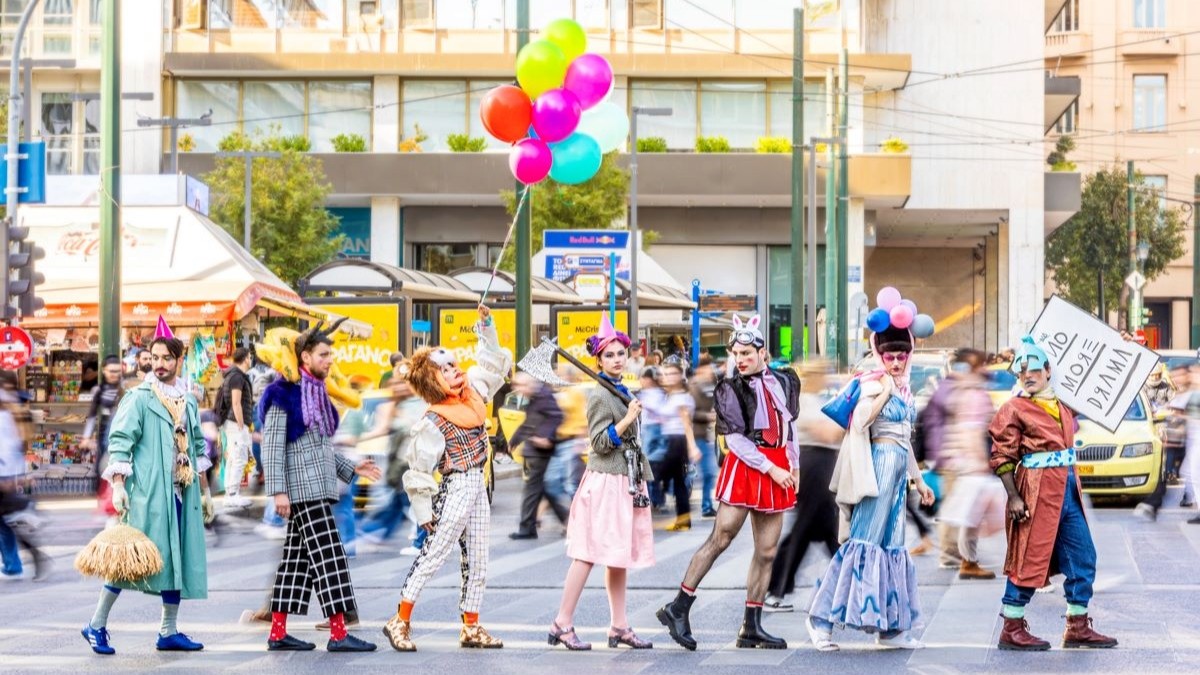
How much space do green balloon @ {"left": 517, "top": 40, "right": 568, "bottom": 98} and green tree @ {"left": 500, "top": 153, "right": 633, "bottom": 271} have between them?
31.9 m

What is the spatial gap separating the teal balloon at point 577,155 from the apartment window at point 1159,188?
185ft

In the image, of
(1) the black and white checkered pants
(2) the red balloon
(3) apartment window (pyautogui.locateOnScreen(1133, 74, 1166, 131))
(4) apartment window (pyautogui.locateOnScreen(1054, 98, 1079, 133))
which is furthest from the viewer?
(4) apartment window (pyautogui.locateOnScreen(1054, 98, 1079, 133))

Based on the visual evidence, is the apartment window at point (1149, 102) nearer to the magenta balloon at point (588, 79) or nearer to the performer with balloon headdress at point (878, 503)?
the magenta balloon at point (588, 79)

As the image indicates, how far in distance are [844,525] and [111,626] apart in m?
4.40

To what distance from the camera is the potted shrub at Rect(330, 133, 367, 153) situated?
48.8m

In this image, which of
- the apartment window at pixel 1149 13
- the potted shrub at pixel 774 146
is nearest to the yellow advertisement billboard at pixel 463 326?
the potted shrub at pixel 774 146

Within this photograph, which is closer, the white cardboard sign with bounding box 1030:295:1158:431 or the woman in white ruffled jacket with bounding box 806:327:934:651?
the woman in white ruffled jacket with bounding box 806:327:934:651

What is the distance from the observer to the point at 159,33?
4862cm

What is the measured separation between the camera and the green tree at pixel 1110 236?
65.2 m

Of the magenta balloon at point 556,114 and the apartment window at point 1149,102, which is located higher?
the apartment window at point 1149,102

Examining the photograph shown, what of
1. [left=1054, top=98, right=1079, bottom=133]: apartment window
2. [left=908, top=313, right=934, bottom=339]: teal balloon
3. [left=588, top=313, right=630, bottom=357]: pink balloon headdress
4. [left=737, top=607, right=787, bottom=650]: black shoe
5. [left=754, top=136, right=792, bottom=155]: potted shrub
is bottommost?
[left=737, top=607, right=787, bottom=650]: black shoe

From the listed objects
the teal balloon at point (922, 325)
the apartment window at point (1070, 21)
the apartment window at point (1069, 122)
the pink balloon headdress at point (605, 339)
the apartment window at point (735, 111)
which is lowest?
the pink balloon headdress at point (605, 339)

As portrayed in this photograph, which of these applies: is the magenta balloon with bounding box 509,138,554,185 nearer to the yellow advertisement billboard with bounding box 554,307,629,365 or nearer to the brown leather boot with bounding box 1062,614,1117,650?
the brown leather boot with bounding box 1062,614,1117,650

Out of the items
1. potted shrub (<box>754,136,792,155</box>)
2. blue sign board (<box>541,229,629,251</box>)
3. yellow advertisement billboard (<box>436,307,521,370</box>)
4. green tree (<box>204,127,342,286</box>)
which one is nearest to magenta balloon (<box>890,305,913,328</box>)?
yellow advertisement billboard (<box>436,307,521,370</box>)
